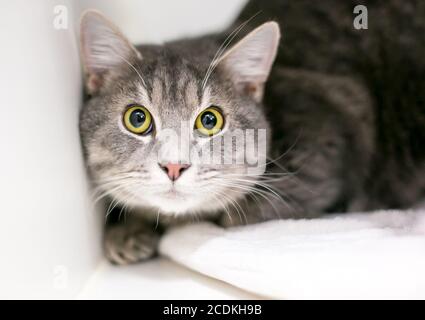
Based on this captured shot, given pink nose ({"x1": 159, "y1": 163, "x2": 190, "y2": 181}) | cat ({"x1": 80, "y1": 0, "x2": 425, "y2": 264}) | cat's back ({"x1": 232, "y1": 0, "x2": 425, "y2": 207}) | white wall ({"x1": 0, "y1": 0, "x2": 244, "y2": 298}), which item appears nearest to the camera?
white wall ({"x1": 0, "y1": 0, "x2": 244, "y2": 298})

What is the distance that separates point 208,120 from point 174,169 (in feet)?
0.72

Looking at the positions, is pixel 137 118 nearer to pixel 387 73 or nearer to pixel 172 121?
pixel 172 121

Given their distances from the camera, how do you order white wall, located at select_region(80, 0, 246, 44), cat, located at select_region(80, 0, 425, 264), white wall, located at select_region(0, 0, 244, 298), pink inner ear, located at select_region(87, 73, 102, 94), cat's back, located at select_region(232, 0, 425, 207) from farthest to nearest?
white wall, located at select_region(80, 0, 246, 44) → cat's back, located at select_region(232, 0, 425, 207) → pink inner ear, located at select_region(87, 73, 102, 94) → cat, located at select_region(80, 0, 425, 264) → white wall, located at select_region(0, 0, 244, 298)

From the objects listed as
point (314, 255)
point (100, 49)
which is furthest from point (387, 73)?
point (100, 49)

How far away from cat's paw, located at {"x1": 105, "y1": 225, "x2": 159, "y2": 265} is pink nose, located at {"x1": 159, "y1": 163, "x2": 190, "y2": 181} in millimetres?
328

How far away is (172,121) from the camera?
124 cm

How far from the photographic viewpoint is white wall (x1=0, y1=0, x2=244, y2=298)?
936 millimetres

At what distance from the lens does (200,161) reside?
1206 millimetres

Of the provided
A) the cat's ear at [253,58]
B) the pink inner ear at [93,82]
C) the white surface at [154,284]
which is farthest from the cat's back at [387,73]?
the white surface at [154,284]

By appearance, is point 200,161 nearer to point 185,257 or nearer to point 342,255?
point 185,257

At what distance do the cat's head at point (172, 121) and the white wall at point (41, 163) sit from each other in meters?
0.06

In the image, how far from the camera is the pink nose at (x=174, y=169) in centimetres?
115

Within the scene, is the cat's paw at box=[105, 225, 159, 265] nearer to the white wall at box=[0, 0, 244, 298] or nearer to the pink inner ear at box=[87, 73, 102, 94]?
the white wall at box=[0, 0, 244, 298]

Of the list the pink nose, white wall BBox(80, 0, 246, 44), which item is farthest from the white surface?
white wall BBox(80, 0, 246, 44)
